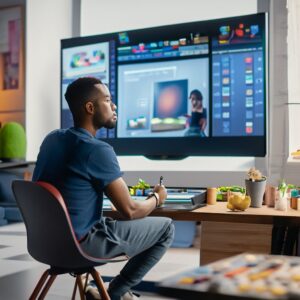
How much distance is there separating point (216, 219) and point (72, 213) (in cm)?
55

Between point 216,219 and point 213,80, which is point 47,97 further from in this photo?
point 216,219

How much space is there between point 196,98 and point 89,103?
916mm

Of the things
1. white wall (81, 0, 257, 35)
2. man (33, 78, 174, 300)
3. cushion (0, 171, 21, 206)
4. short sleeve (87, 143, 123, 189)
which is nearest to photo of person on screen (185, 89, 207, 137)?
man (33, 78, 174, 300)

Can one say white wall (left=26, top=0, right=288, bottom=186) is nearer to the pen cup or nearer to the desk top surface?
the pen cup

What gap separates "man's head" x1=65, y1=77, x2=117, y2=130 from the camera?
2227mm

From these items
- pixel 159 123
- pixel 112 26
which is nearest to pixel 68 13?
pixel 112 26

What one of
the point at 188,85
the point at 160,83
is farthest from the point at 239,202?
the point at 160,83

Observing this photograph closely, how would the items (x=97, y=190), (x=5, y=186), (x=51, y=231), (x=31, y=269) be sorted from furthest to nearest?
(x=5, y=186) → (x=31, y=269) → (x=97, y=190) → (x=51, y=231)

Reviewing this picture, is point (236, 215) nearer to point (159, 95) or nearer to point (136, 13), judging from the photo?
point (159, 95)

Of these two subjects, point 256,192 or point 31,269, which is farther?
point 31,269

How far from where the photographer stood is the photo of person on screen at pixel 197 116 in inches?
116

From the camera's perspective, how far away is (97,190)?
2.12 metres

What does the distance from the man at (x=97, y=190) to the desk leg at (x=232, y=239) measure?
573 mm

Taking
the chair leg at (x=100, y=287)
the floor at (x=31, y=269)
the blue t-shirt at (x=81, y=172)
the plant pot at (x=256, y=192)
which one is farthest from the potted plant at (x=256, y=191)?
the floor at (x=31, y=269)
